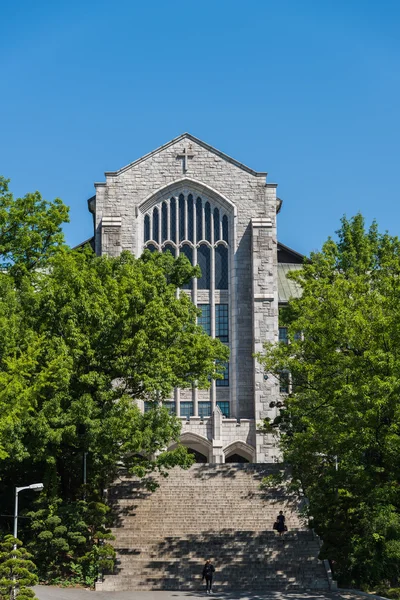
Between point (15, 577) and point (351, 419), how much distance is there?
10472 millimetres

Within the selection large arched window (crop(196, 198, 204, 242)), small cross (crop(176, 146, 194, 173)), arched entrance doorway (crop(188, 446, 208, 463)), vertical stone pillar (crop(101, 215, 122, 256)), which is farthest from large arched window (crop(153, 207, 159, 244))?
arched entrance doorway (crop(188, 446, 208, 463))

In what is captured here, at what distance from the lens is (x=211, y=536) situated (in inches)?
1319

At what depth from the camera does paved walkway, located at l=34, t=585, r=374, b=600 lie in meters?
27.3

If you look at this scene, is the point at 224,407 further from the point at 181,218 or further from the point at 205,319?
the point at 181,218

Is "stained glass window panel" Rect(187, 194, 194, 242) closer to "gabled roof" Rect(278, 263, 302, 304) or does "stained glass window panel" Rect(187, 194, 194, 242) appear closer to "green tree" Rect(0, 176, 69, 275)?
"gabled roof" Rect(278, 263, 302, 304)

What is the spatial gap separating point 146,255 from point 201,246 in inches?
510

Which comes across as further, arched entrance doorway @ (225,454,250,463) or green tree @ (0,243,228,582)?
arched entrance doorway @ (225,454,250,463)

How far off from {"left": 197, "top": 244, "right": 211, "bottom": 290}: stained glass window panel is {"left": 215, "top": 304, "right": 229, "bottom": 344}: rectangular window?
1.30m

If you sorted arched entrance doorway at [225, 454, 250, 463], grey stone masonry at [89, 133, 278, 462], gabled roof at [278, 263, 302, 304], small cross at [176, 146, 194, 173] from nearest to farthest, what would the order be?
1. arched entrance doorway at [225, 454, 250, 463]
2. grey stone masonry at [89, 133, 278, 462]
3. small cross at [176, 146, 194, 173]
4. gabled roof at [278, 263, 302, 304]

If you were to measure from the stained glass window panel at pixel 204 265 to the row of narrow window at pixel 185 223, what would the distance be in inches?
19.6

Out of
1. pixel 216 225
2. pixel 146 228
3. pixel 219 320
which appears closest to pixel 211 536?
pixel 219 320

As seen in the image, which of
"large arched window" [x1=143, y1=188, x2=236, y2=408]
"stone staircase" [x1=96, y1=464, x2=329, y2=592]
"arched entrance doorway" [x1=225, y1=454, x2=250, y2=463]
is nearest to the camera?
"stone staircase" [x1=96, y1=464, x2=329, y2=592]

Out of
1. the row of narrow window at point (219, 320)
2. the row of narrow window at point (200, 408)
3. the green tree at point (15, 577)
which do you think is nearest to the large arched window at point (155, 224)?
the row of narrow window at point (219, 320)

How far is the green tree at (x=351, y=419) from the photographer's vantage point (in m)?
27.3
